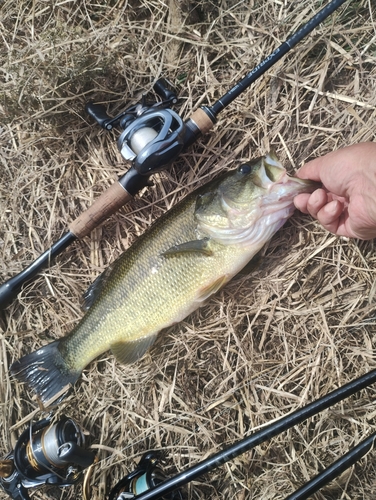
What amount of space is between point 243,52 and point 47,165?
1518 millimetres

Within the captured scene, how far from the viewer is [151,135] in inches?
Result: 91.0

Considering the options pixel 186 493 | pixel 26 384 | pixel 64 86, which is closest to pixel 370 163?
pixel 64 86

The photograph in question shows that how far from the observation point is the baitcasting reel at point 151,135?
222 centimetres

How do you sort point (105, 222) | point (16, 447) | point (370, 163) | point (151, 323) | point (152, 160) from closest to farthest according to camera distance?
point (370, 163) → point (152, 160) → point (151, 323) → point (16, 447) → point (105, 222)

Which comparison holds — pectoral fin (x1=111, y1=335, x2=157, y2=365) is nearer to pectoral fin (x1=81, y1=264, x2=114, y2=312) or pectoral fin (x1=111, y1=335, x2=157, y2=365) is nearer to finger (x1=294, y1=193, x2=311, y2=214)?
pectoral fin (x1=81, y1=264, x2=114, y2=312)

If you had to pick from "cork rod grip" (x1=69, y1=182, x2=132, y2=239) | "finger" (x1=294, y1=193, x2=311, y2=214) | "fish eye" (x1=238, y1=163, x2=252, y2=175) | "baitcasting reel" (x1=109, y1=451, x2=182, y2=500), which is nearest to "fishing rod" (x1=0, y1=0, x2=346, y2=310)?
"cork rod grip" (x1=69, y1=182, x2=132, y2=239)

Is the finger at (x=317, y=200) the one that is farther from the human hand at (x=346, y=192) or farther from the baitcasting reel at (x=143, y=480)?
the baitcasting reel at (x=143, y=480)

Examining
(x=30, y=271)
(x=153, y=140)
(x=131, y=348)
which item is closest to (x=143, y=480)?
(x=131, y=348)

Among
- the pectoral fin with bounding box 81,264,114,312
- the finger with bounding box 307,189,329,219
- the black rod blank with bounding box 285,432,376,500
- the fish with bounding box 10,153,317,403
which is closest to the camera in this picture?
the black rod blank with bounding box 285,432,376,500

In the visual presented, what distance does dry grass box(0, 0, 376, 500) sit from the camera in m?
2.52

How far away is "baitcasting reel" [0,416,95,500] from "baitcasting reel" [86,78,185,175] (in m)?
1.69

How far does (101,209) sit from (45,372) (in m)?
1.11

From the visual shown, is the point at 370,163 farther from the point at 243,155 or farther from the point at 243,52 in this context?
the point at 243,52

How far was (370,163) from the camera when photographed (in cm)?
200
